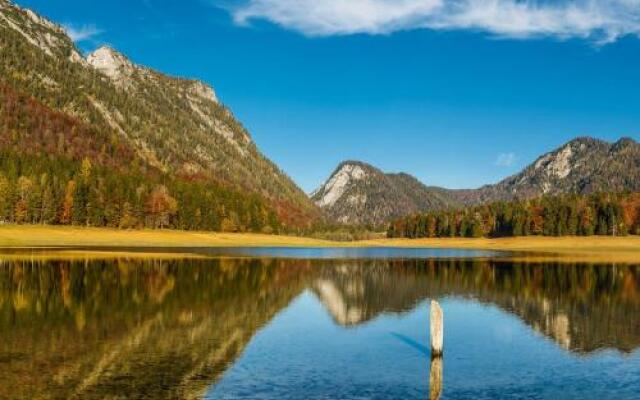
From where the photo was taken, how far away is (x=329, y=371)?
2350cm

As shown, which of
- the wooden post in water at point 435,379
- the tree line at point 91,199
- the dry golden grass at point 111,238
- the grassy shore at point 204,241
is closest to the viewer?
the wooden post in water at point 435,379

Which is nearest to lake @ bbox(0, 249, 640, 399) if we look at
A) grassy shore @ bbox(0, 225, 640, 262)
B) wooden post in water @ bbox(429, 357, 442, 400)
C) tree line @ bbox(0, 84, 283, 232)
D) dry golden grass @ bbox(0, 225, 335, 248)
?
wooden post in water @ bbox(429, 357, 442, 400)

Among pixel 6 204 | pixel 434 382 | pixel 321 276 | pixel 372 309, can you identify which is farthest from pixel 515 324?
pixel 6 204

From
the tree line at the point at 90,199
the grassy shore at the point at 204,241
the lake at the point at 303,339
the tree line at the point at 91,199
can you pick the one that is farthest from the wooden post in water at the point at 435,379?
the tree line at the point at 91,199

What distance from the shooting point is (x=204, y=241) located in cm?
15950

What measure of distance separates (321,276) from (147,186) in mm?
126182

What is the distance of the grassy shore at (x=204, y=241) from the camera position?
400 feet

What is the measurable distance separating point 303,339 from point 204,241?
433 feet

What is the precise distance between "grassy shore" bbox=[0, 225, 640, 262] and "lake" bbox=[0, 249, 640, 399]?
67154 mm

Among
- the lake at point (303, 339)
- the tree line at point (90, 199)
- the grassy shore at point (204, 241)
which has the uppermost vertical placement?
the tree line at point (90, 199)

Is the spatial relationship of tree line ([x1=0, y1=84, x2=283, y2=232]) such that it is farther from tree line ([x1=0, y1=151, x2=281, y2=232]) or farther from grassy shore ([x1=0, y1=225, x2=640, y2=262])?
grassy shore ([x1=0, y1=225, x2=640, y2=262])

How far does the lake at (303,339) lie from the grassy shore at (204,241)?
67154mm

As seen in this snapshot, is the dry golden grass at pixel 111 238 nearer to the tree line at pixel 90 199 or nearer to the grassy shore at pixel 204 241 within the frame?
the grassy shore at pixel 204 241

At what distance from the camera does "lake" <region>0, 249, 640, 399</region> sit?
821 inches
